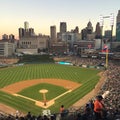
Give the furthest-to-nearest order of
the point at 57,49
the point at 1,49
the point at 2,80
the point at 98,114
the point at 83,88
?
the point at 57,49 → the point at 1,49 → the point at 2,80 → the point at 83,88 → the point at 98,114

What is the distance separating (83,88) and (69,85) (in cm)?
389

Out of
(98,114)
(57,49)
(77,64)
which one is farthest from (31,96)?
(57,49)

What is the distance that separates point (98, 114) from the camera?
9.05 metres

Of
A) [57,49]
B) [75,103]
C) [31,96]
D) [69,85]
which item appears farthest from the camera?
[57,49]

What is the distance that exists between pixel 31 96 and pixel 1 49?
266 feet

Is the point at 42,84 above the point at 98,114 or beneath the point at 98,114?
beneath

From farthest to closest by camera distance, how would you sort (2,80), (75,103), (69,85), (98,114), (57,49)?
(57,49) < (2,80) < (69,85) < (75,103) < (98,114)

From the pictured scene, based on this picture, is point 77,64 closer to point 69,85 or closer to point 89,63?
point 89,63

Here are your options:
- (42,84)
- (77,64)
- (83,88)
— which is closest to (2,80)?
(42,84)

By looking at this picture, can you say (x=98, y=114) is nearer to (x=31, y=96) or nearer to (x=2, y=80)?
(x=31, y=96)

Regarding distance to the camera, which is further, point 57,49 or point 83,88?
point 57,49

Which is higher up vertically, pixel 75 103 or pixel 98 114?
pixel 98 114

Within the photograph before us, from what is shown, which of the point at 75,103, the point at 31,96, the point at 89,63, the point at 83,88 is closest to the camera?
the point at 75,103

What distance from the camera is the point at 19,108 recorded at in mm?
28125
